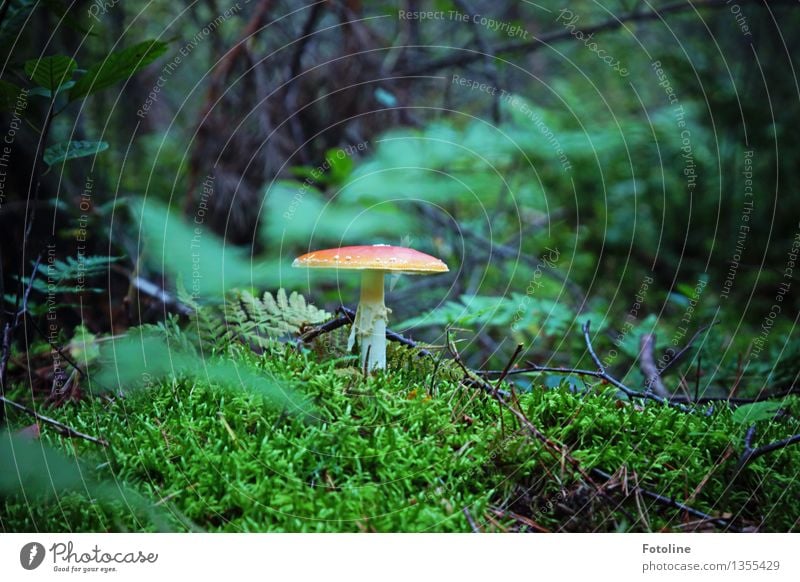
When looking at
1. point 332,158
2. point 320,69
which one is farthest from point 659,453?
point 320,69

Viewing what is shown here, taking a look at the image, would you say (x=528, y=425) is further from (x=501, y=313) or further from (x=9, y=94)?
(x=9, y=94)

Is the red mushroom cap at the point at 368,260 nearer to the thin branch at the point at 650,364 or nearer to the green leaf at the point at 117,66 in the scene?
the green leaf at the point at 117,66

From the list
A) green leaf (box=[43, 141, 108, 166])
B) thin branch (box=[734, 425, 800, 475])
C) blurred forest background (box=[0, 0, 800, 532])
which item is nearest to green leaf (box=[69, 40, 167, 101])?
blurred forest background (box=[0, 0, 800, 532])

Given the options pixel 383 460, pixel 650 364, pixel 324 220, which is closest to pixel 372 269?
pixel 324 220

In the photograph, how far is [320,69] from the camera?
2955 mm

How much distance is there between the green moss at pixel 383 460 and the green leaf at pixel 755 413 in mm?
25

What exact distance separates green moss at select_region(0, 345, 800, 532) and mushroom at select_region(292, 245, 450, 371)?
113mm

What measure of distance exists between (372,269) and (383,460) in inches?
18.1

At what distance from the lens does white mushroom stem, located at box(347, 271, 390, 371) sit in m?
1.42

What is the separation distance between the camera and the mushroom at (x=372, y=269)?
1282mm

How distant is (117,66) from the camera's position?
123cm

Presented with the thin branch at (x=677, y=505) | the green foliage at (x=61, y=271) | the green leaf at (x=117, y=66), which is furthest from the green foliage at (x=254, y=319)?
the thin branch at (x=677, y=505)

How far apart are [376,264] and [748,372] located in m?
1.63
